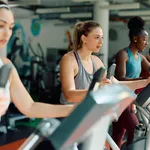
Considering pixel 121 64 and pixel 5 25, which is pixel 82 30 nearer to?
pixel 121 64

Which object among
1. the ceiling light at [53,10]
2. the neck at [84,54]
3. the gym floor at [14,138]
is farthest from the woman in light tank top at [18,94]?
the ceiling light at [53,10]

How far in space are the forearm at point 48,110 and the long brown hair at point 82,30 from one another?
86 cm

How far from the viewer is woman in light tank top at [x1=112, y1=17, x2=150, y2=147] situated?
8.83 ft

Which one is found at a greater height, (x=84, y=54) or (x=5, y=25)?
(x=5, y=25)

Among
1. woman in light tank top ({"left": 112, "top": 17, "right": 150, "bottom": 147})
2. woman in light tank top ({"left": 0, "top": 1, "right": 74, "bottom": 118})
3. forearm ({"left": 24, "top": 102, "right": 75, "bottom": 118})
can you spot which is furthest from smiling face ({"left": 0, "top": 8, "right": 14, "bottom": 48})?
woman in light tank top ({"left": 112, "top": 17, "right": 150, "bottom": 147})

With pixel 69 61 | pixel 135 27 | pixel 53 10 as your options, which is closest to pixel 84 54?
pixel 69 61

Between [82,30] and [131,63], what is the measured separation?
734mm

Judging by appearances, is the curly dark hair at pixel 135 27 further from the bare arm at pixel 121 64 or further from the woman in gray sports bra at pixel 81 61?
the woman in gray sports bra at pixel 81 61

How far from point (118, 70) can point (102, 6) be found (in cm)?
582

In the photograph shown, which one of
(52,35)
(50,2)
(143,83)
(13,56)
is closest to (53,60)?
(52,35)

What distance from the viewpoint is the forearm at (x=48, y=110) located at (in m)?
1.38

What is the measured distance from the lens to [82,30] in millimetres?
2238

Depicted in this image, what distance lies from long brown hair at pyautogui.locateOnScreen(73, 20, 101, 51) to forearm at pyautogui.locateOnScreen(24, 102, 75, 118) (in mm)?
863

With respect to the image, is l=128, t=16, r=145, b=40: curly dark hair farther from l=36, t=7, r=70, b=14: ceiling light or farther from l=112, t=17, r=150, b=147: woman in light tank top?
l=36, t=7, r=70, b=14: ceiling light
